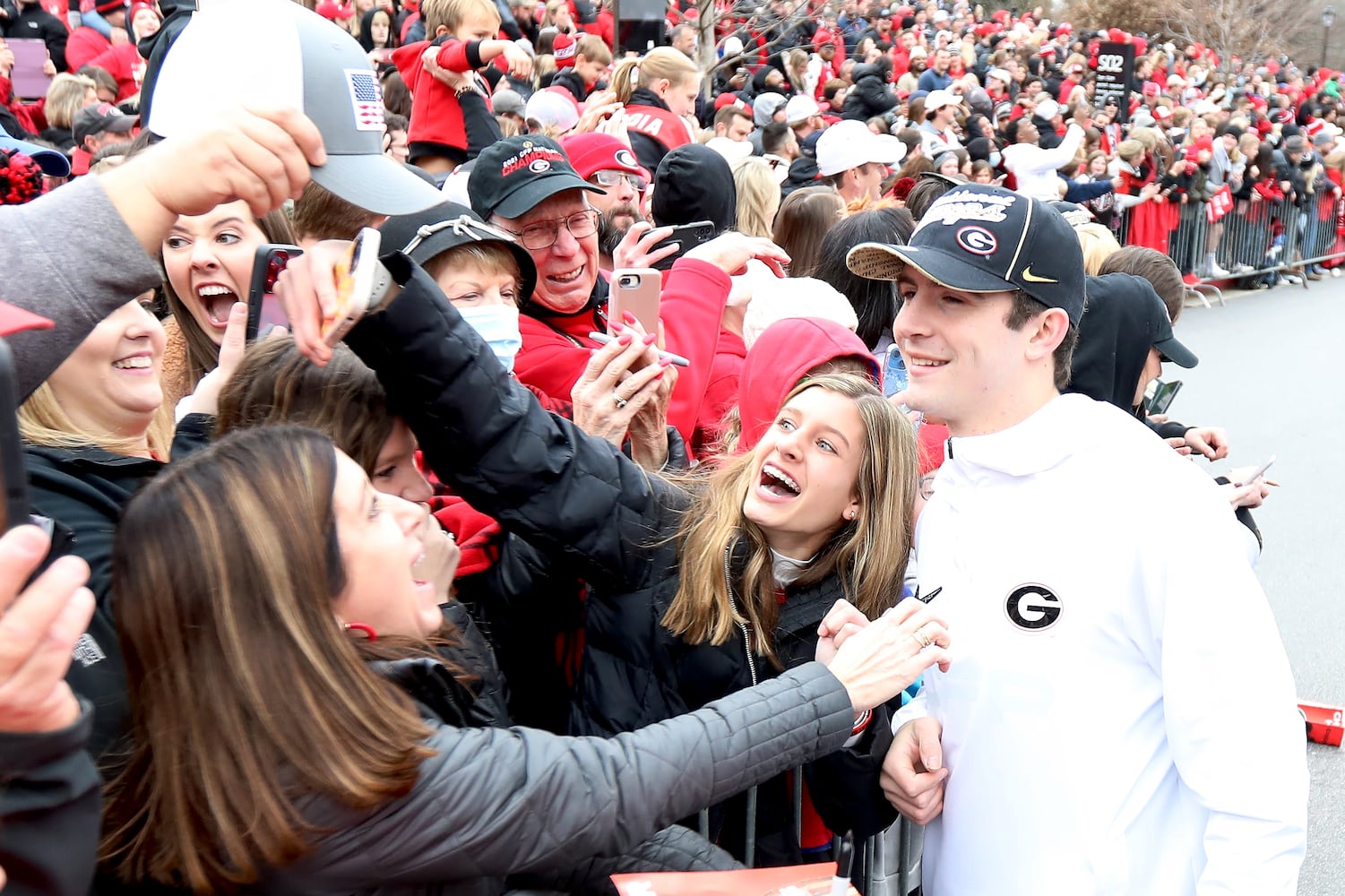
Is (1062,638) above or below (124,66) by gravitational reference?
above

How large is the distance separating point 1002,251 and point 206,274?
1.84 metres

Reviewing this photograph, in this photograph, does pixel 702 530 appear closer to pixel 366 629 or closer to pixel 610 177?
pixel 366 629

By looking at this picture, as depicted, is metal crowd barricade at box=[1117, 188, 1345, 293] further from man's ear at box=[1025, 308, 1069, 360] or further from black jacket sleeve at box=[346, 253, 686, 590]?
black jacket sleeve at box=[346, 253, 686, 590]

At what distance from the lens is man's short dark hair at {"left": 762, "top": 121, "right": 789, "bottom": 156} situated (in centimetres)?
978

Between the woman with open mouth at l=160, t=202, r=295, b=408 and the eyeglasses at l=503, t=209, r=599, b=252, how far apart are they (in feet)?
2.33

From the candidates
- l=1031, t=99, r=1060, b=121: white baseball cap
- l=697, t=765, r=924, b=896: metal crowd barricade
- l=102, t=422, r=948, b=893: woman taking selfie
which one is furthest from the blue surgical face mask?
l=1031, t=99, r=1060, b=121: white baseball cap

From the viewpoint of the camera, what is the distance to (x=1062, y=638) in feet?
7.11

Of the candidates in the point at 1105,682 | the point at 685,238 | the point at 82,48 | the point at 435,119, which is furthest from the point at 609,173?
the point at 82,48

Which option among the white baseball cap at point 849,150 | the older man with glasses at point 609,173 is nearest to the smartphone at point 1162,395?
the older man with glasses at point 609,173

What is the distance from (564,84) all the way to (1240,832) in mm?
9435

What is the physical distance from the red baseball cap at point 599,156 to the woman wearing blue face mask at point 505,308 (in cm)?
180

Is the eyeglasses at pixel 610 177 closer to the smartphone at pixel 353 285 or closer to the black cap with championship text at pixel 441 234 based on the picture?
the black cap with championship text at pixel 441 234

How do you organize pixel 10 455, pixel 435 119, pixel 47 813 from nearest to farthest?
pixel 10 455 → pixel 47 813 → pixel 435 119

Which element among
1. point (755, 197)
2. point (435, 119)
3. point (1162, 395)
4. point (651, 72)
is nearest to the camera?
point (1162, 395)
